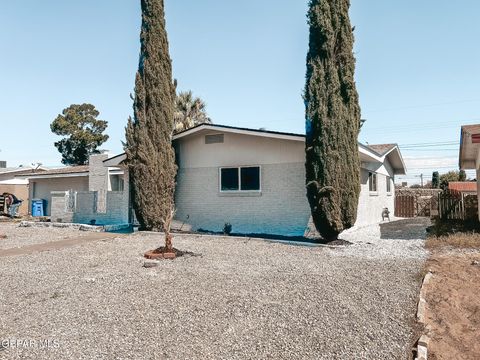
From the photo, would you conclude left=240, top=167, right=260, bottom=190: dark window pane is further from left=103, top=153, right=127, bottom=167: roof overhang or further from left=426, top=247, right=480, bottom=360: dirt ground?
left=426, top=247, right=480, bottom=360: dirt ground

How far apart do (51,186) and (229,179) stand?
55.6 ft

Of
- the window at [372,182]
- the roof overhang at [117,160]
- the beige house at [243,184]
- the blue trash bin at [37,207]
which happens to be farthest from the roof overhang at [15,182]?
the window at [372,182]

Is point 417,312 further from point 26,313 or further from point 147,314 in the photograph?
point 26,313

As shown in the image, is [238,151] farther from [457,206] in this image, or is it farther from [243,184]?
[457,206]

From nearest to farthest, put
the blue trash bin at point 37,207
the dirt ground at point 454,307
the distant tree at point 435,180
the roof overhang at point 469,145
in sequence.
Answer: the dirt ground at point 454,307
the roof overhang at point 469,145
the blue trash bin at point 37,207
the distant tree at point 435,180

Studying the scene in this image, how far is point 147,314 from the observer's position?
4473 millimetres

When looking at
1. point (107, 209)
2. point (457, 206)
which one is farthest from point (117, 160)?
point (457, 206)

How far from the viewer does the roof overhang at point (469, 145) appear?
10.4m

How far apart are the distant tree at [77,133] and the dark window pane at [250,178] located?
33166 millimetres

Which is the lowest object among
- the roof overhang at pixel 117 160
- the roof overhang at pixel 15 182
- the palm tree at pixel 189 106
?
the roof overhang at pixel 15 182

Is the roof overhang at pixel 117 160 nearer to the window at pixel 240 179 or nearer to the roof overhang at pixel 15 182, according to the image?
the window at pixel 240 179

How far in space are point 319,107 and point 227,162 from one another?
4.59 metres

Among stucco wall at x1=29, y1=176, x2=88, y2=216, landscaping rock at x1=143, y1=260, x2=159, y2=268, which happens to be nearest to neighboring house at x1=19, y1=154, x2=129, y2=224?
stucco wall at x1=29, y1=176, x2=88, y2=216

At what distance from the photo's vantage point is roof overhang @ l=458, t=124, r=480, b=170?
410 inches
